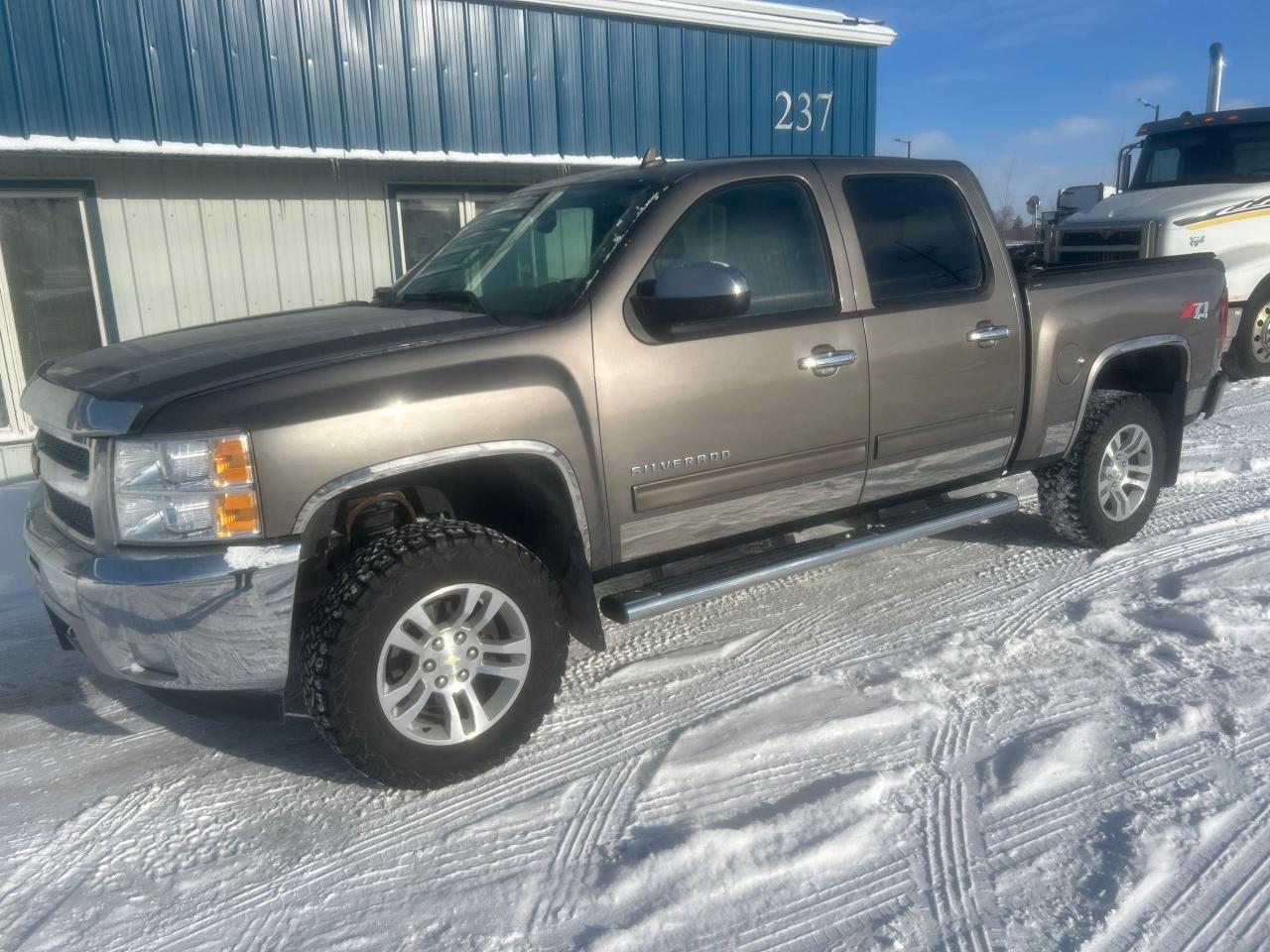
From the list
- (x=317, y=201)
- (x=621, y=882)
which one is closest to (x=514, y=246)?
(x=621, y=882)

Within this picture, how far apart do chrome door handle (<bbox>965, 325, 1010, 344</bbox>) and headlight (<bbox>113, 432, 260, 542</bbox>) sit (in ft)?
9.64

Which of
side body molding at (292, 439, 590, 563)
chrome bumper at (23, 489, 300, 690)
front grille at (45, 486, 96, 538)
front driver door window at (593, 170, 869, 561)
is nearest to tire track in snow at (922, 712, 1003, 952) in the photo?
front driver door window at (593, 170, 869, 561)

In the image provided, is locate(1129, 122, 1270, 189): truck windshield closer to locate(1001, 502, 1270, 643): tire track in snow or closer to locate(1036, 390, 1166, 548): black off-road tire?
locate(1001, 502, 1270, 643): tire track in snow

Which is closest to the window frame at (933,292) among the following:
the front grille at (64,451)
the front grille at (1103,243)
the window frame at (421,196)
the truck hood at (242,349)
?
the truck hood at (242,349)

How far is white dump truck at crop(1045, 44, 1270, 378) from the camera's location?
9914 millimetres

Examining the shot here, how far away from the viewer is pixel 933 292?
4.18 m

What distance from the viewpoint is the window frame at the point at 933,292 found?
3963mm

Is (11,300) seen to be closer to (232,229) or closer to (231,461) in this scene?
(232,229)

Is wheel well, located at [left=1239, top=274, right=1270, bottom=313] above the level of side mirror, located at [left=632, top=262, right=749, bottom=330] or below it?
below

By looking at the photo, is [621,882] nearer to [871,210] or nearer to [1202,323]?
[871,210]

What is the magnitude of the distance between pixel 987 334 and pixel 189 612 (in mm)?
3271

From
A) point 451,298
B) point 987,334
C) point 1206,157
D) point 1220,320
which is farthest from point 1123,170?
point 451,298

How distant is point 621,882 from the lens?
8.61 feet

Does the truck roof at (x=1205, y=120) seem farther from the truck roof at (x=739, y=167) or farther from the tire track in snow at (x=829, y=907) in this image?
the tire track in snow at (x=829, y=907)
